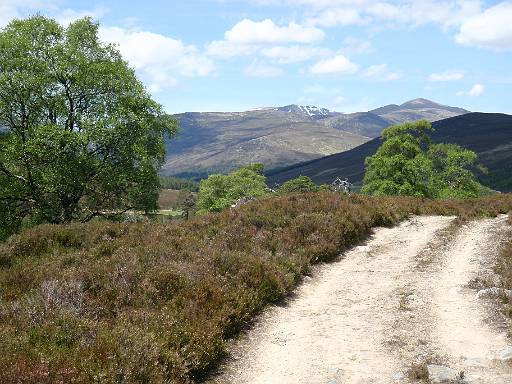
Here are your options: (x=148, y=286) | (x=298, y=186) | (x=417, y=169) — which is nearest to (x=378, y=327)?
(x=148, y=286)

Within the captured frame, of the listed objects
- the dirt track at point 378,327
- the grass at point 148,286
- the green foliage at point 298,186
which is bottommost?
the green foliage at point 298,186

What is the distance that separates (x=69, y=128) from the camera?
26750mm

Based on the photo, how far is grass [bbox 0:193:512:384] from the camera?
7.48 meters

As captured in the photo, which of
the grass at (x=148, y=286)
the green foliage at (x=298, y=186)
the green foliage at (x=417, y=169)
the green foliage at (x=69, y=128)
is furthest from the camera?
the green foliage at (x=298, y=186)

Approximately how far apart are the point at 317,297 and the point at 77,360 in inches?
286

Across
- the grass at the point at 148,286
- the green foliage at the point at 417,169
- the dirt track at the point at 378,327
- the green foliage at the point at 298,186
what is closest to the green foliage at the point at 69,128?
the grass at the point at 148,286

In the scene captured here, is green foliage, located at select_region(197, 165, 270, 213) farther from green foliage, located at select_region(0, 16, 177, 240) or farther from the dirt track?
the dirt track

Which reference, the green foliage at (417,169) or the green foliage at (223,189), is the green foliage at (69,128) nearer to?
the green foliage at (417,169)

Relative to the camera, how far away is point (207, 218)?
20.1m

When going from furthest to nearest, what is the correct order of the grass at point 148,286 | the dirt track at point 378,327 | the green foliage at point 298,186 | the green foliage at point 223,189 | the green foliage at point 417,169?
the green foliage at point 298,186 → the green foliage at point 223,189 → the green foliage at point 417,169 → the dirt track at point 378,327 → the grass at point 148,286

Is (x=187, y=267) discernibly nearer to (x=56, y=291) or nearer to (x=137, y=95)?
(x=56, y=291)

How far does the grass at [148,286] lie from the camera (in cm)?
748

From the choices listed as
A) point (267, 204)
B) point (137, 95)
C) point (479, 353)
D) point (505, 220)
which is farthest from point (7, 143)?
Result: point (505, 220)

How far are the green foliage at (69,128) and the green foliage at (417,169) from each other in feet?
85.5
